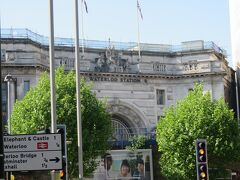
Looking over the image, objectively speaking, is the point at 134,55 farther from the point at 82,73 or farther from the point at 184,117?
the point at 184,117

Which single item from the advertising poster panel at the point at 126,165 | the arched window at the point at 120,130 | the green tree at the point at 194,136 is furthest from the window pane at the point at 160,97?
Result: the green tree at the point at 194,136

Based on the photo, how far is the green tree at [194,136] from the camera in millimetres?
59106

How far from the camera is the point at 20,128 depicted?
183ft

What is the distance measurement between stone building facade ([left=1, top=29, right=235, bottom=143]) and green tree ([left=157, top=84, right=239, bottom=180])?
1755cm

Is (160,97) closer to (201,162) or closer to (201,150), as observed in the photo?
(201,150)

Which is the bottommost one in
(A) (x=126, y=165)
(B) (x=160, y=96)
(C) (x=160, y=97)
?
(A) (x=126, y=165)

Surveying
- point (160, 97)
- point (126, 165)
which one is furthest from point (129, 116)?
point (126, 165)

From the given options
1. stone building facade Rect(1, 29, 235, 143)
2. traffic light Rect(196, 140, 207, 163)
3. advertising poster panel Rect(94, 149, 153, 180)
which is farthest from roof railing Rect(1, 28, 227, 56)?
traffic light Rect(196, 140, 207, 163)

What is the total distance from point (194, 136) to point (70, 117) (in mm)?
11538

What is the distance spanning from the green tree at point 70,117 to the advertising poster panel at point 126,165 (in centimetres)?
1079

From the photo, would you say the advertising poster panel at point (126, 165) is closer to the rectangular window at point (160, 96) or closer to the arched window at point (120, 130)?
the arched window at point (120, 130)

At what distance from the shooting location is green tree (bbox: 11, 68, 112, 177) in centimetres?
5486

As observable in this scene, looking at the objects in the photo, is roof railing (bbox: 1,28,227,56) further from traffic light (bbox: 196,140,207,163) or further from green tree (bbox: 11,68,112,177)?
traffic light (bbox: 196,140,207,163)

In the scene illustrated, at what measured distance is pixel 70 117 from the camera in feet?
182
